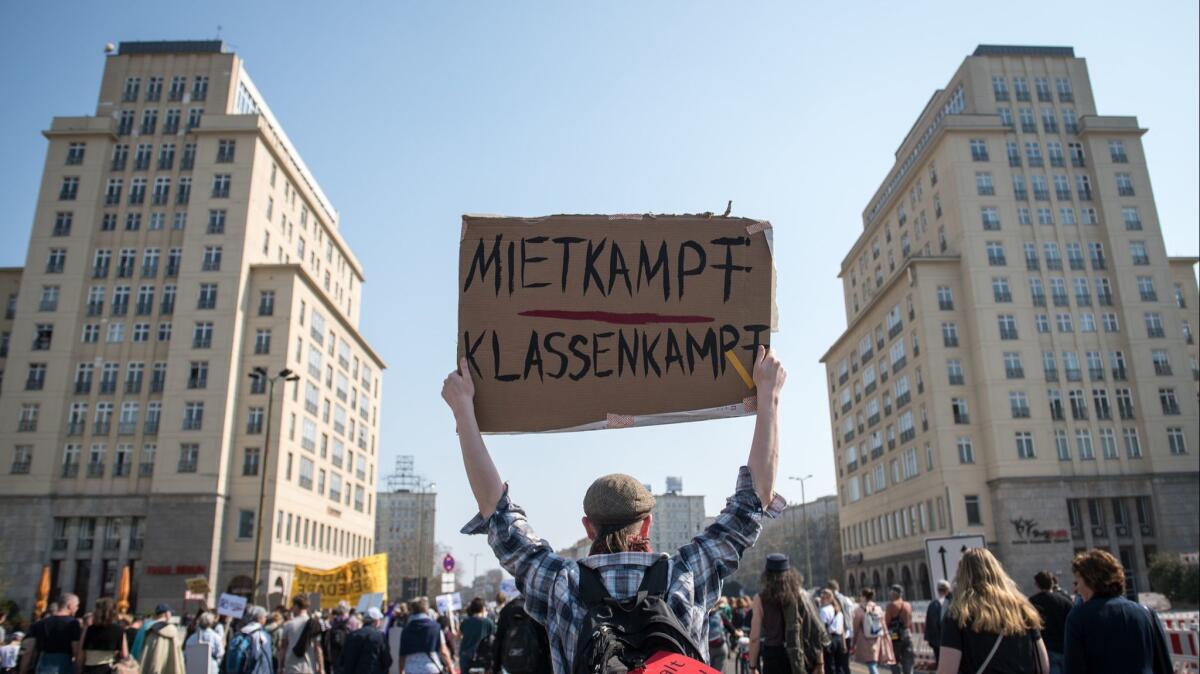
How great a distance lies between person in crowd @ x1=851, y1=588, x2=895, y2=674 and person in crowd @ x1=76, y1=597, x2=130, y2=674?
10766mm

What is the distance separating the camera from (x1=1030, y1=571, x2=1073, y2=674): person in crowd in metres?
7.92

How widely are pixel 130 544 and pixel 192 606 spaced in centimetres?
719

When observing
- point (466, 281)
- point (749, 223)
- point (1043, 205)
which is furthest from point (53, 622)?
point (1043, 205)

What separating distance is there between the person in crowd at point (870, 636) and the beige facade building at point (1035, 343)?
132 ft

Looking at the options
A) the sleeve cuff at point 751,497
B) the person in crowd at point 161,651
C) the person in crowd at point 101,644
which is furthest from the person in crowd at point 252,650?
the sleeve cuff at point 751,497

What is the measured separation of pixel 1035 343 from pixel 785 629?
52.8m

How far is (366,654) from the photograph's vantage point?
11586 mm

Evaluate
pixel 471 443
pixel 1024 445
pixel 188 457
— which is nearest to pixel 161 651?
pixel 471 443

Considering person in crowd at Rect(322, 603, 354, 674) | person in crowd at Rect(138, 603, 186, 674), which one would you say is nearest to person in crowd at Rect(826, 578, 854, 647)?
person in crowd at Rect(138, 603, 186, 674)

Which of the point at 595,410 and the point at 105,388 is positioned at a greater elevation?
the point at 105,388

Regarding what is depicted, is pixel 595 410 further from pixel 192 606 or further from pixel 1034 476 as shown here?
pixel 1034 476

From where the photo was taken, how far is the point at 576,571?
2682 mm

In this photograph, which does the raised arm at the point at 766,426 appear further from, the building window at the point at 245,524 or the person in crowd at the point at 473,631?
the building window at the point at 245,524

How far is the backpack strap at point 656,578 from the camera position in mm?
2504
